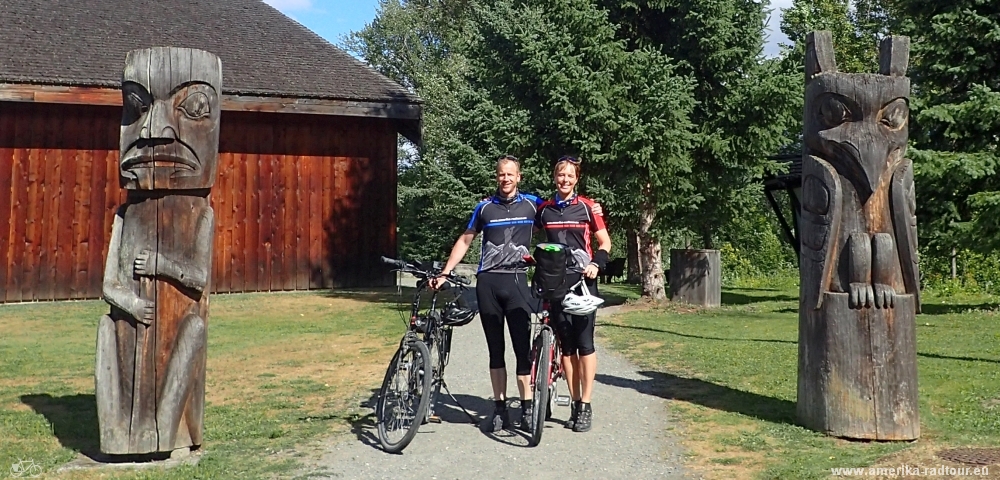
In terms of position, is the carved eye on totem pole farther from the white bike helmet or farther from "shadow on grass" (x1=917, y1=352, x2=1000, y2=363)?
"shadow on grass" (x1=917, y1=352, x2=1000, y2=363)

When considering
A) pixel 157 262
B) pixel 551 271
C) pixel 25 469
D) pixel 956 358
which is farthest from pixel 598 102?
pixel 25 469

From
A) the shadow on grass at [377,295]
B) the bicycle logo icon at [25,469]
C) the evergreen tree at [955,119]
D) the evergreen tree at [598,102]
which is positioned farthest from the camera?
the shadow on grass at [377,295]

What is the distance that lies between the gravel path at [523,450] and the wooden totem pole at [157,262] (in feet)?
3.52

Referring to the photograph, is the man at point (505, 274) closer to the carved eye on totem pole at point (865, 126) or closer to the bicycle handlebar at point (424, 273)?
the bicycle handlebar at point (424, 273)

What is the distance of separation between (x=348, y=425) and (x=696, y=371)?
376 cm

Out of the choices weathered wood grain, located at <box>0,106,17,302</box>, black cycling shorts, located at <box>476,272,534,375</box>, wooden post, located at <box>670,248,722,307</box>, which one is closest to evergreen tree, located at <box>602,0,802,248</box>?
wooden post, located at <box>670,248,722,307</box>

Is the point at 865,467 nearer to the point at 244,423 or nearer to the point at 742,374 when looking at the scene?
the point at 742,374

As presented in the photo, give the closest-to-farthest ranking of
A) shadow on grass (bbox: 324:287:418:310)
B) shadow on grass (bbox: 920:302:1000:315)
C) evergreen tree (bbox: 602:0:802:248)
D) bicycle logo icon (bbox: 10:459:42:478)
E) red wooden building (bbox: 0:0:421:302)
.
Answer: bicycle logo icon (bbox: 10:459:42:478) → shadow on grass (bbox: 920:302:1000:315) → evergreen tree (bbox: 602:0:802:248) → red wooden building (bbox: 0:0:421:302) → shadow on grass (bbox: 324:287:418:310)

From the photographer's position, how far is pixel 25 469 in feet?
19.1

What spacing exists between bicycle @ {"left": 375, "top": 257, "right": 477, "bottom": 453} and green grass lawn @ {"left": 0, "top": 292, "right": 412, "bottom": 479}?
24.5 inches

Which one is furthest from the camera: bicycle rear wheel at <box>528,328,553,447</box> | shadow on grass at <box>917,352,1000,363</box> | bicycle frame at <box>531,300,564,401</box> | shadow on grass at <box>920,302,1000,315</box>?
shadow on grass at <box>920,302,1000,315</box>

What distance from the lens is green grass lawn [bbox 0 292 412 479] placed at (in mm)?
6238

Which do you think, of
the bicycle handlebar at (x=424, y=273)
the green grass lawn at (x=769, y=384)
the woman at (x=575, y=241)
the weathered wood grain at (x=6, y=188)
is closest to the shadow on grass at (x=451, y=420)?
the woman at (x=575, y=241)

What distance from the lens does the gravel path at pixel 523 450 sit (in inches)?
226
